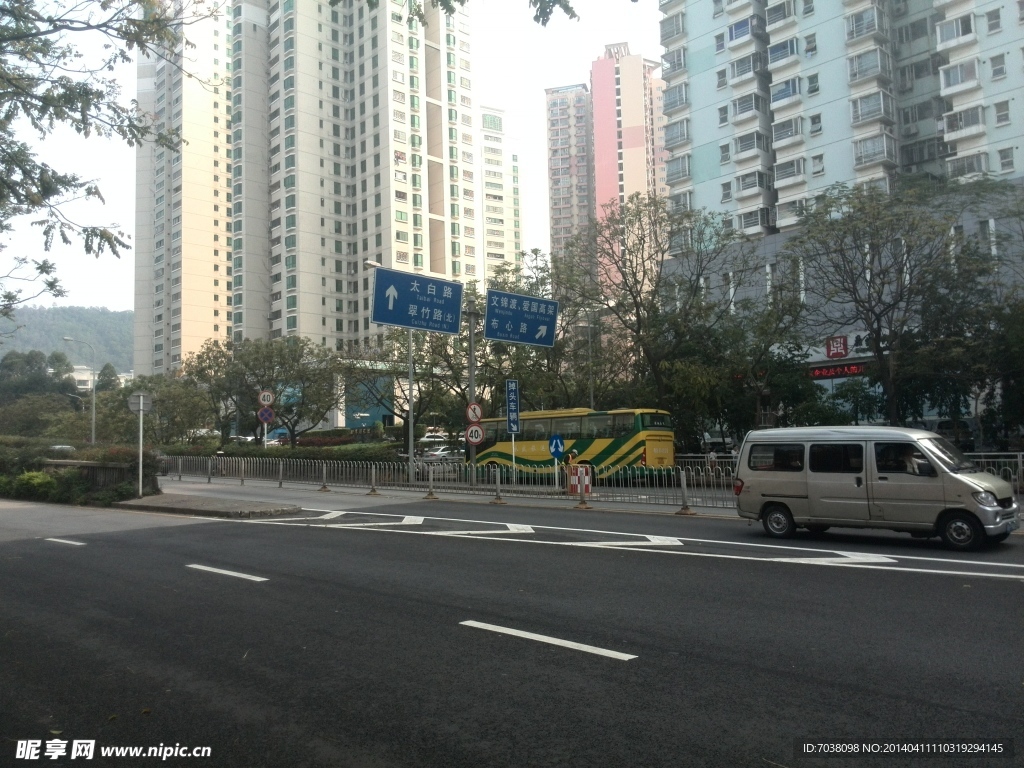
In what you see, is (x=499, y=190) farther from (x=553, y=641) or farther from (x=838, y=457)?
(x=553, y=641)

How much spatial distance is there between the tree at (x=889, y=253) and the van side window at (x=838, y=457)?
16.3m

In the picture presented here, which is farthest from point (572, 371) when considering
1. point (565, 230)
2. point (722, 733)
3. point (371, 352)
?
point (565, 230)

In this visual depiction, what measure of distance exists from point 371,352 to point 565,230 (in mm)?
109730

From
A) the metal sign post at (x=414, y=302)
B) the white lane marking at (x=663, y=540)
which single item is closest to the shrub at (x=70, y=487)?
the metal sign post at (x=414, y=302)

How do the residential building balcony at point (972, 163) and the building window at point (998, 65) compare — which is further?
the residential building balcony at point (972, 163)

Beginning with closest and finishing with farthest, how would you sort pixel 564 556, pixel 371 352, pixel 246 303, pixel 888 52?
pixel 564 556, pixel 371 352, pixel 888 52, pixel 246 303

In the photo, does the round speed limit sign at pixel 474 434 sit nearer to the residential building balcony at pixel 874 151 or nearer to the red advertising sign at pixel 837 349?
the red advertising sign at pixel 837 349

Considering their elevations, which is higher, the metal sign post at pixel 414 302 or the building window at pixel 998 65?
the building window at pixel 998 65

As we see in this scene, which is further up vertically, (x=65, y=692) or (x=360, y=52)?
(x=360, y=52)

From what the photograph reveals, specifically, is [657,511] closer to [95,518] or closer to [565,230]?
[95,518]

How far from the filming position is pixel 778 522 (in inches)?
500

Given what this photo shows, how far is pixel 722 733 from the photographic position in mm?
4340

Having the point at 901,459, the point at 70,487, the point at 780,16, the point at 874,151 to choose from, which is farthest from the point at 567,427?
the point at 780,16

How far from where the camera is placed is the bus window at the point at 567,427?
29734mm
